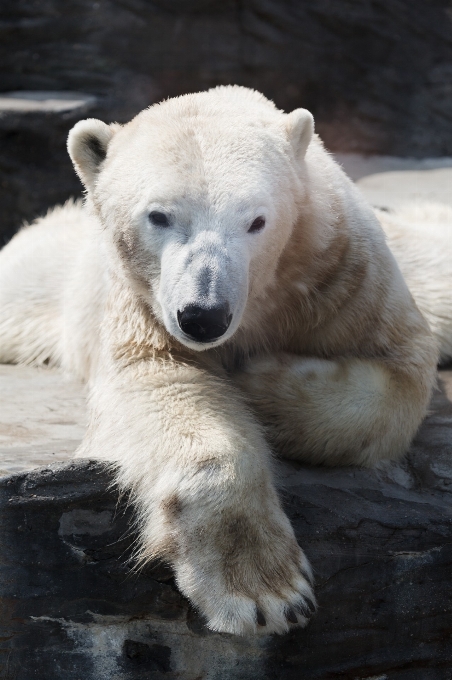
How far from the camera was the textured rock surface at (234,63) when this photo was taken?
22.0ft

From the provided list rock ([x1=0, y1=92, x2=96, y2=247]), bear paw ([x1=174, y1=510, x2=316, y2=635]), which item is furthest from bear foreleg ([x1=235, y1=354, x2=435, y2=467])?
rock ([x1=0, y1=92, x2=96, y2=247])

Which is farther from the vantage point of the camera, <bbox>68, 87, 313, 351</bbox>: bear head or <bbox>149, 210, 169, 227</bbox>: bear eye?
<bbox>149, 210, 169, 227</bbox>: bear eye

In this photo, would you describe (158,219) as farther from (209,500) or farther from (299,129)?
(209,500)

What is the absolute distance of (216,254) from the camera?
2021 millimetres

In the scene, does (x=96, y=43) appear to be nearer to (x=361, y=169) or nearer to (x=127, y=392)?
(x=361, y=169)

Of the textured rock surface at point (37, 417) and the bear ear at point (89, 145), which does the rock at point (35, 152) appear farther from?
the bear ear at point (89, 145)

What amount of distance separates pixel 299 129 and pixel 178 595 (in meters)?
1.27

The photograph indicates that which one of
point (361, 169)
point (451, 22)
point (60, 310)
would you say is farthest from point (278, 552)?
point (451, 22)

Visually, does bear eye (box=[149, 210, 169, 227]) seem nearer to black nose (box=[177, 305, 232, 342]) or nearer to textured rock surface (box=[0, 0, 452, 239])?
black nose (box=[177, 305, 232, 342])

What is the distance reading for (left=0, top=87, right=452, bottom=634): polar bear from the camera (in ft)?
6.50

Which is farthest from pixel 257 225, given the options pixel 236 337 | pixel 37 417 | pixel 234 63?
pixel 234 63

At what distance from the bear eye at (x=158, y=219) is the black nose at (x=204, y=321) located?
0.95 feet

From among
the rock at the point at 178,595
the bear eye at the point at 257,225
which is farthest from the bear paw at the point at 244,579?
the bear eye at the point at 257,225

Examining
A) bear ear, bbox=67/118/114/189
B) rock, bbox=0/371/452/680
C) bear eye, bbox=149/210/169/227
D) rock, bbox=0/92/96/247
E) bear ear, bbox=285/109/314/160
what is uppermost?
bear ear, bbox=285/109/314/160
